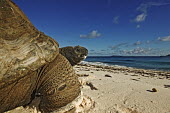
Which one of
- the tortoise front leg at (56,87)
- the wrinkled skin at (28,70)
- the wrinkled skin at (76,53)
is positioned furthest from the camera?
the wrinkled skin at (76,53)

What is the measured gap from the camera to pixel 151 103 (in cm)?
248

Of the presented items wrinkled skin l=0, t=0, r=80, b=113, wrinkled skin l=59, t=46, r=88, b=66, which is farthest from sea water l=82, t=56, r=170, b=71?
wrinkled skin l=0, t=0, r=80, b=113

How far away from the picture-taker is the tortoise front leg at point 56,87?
1.72 metres

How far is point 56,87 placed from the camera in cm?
172

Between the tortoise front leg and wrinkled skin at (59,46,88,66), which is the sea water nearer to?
wrinkled skin at (59,46,88,66)

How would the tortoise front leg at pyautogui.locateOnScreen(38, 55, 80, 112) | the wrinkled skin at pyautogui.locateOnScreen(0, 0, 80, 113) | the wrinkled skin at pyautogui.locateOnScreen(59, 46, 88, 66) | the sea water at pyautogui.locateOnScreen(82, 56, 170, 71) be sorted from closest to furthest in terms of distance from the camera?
the wrinkled skin at pyautogui.locateOnScreen(0, 0, 80, 113) < the tortoise front leg at pyautogui.locateOnScreen(38, 55, 80, 112) < the wrinkled skin at pyautogui.locateOnScreen(59, 46, 88, 66) < the sea water at pyautogui.locateOnScreen(82, 56, 170, 71)

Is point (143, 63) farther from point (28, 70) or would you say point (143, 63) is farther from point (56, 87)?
point (28, 70)

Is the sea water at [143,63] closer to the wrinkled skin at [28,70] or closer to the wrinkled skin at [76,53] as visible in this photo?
the wrinkled skin at [76,53]

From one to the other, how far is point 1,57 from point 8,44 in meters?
0.21

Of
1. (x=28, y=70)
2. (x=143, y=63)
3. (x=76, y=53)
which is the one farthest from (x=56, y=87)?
(x=143, y=63)

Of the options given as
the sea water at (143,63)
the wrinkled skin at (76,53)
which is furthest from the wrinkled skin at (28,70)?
the sea water at (143,63)

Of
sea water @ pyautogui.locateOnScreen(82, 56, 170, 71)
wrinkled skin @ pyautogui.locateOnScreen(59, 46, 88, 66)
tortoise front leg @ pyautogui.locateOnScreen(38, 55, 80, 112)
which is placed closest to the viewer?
tortoise front leg @ pyautogui.locateOnScreen(38, 55, 80, 112)

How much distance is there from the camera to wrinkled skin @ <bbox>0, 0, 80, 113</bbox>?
4.71ft

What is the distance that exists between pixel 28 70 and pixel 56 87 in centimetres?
48
